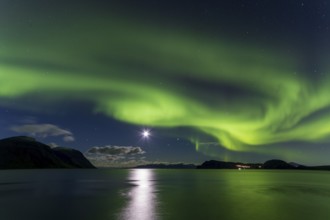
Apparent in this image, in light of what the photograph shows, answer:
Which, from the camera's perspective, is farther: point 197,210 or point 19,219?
point 197,210

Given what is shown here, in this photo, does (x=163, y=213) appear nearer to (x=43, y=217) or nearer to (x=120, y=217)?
(x=120, y=217)

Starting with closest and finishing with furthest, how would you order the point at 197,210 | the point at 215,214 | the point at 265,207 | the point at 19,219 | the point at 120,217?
the point at 19,219, the point at 120,217, the point at 215,214, the point at 197,210, the point at 265,207

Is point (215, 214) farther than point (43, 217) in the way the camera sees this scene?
Yes

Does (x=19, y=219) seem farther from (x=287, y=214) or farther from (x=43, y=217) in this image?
(x=287, y=214)

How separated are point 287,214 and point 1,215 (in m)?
40.4

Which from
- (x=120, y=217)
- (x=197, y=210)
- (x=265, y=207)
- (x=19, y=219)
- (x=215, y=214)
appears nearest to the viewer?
(x=19, y=219)

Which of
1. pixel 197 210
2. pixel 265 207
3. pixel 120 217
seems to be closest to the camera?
pixel 120 217

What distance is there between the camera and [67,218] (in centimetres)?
3884

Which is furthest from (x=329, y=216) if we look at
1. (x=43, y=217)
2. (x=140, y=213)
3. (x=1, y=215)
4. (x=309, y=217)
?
(x=1, y=215)

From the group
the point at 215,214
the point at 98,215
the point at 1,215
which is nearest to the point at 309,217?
the point at 215,214

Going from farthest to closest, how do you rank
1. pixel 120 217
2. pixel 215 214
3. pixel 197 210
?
pixel 197 210 < pixel 215 214 < pixel 120 217

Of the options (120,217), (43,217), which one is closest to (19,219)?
(43,217)

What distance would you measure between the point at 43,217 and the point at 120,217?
9.97 metres

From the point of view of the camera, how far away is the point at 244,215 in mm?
43094
